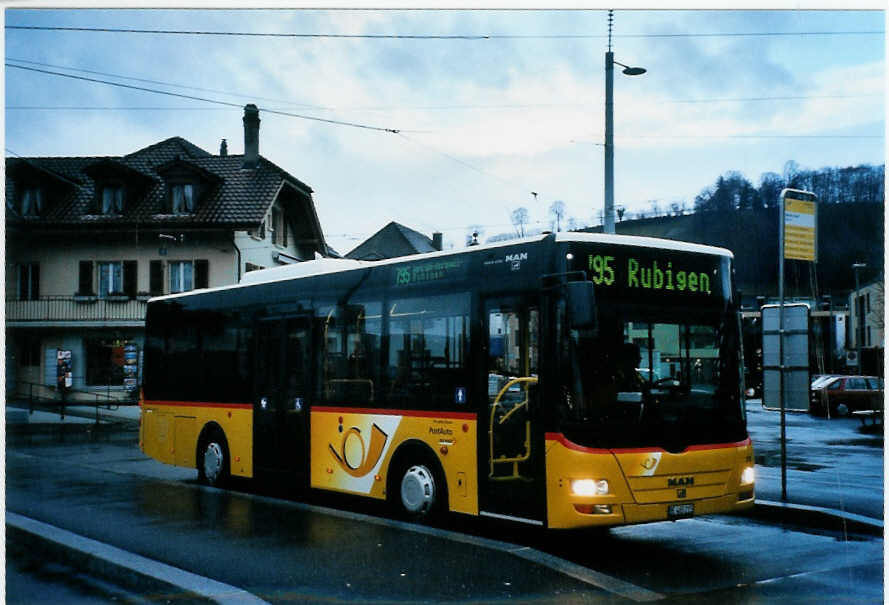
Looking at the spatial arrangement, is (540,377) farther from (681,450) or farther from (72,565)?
(72,565)

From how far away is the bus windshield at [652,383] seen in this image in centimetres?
873

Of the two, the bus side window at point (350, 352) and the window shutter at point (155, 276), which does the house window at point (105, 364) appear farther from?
the bus side window at point (350, 352)

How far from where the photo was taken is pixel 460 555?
8758 millimetres

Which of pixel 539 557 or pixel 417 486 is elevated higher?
pixel 417 486

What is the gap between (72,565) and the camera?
8.45 meters

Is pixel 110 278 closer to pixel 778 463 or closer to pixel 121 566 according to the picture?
pixel 778 463

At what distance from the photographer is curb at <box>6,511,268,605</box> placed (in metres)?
7.15

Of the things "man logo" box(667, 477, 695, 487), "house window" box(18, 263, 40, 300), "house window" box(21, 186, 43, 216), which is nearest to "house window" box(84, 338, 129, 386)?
"house window" box(18, 263, 40, 300)

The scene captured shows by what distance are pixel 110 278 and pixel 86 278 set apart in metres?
0.86

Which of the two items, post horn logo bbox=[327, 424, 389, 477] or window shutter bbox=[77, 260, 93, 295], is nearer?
post horn logo bbox=[327, 424, 389, 477]

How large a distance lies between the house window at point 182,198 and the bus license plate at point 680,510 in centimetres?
2674

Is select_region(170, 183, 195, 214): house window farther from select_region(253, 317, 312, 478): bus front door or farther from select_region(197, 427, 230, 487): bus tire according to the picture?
select_region(253, 317, 312, 478): bus front door

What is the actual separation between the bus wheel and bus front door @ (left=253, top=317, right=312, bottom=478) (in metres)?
2.11

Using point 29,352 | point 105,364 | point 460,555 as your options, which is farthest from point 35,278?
point 460,555
